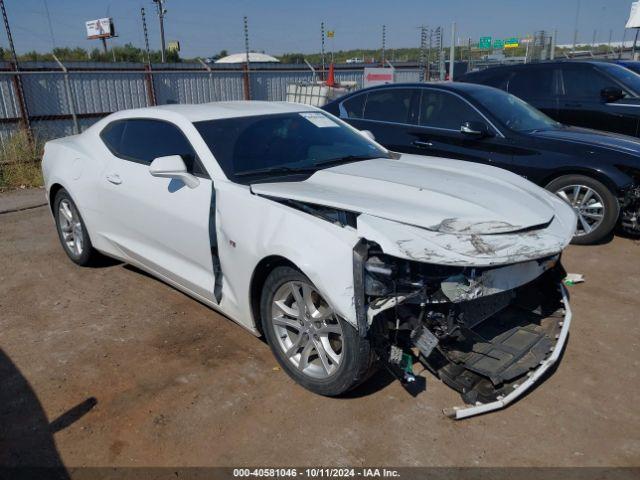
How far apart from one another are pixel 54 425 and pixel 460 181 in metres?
2.85

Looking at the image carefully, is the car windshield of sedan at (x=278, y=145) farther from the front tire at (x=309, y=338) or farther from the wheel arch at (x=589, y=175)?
the wheel arch at (x=589, y=175)

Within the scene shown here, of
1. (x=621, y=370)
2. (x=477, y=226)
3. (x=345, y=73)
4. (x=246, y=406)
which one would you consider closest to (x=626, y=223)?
(x=621, y=370)

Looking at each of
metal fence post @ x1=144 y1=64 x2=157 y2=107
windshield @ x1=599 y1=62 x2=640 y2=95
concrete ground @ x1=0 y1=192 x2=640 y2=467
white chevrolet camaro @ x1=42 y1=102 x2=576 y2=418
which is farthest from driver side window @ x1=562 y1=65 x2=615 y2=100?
metal fence post @ x1=144 y1=64 x2=157 y2=107

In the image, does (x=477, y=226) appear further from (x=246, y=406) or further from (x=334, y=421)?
(x=246, y=406)

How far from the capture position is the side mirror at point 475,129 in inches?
226

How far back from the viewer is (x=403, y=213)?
2.83 m

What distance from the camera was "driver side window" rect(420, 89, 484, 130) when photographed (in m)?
6.08

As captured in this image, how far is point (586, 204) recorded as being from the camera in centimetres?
555

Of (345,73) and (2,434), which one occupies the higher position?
(345,73)

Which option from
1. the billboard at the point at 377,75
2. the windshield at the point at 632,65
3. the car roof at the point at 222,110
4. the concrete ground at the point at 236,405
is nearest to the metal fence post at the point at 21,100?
the billboard at the point at 377,75

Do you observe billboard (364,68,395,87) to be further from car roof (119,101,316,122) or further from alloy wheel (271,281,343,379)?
alloy wheel (271,281,343,379)

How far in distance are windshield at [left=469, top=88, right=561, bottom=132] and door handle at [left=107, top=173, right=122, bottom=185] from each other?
4.05 m

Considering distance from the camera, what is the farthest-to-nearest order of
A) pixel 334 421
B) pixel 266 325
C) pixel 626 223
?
1. pixel 626 223
2. pixel 266 325
3. pixel 334 421

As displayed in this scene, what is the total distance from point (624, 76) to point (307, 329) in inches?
278
